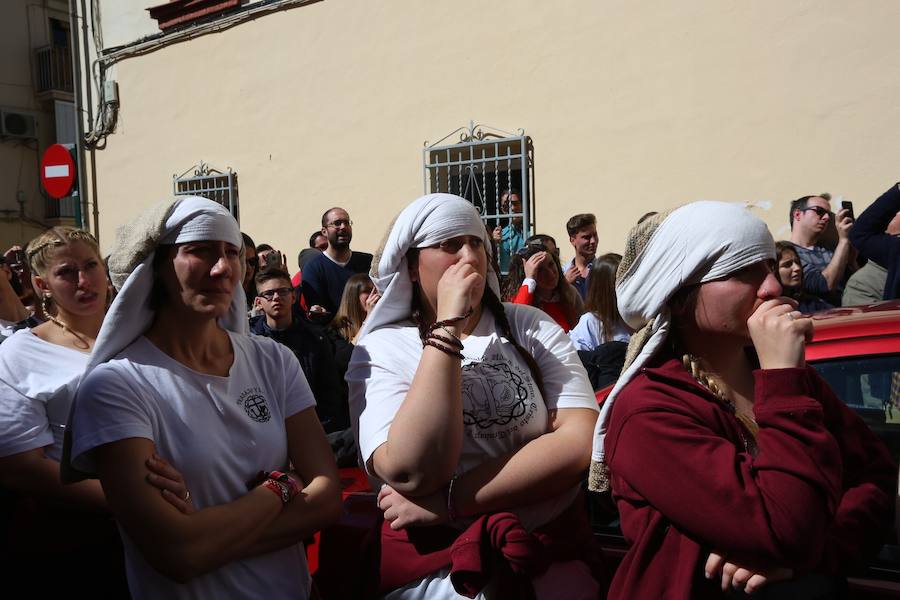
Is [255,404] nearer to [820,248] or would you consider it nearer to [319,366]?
[319,366]

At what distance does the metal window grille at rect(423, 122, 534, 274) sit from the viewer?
8.73 metres

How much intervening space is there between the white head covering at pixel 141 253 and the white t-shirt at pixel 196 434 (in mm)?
58

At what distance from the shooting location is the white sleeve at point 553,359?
2.29m

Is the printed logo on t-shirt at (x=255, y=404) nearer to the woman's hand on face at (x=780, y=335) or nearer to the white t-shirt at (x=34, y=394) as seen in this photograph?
the white t-shirt at (x=34, y=394)

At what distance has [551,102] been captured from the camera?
841cm

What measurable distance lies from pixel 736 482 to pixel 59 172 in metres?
11.4

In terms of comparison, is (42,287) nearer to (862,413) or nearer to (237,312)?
(237,312)

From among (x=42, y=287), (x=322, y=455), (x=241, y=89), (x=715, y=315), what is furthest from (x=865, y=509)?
(x=241, y=89)

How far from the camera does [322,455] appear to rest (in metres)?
2.37

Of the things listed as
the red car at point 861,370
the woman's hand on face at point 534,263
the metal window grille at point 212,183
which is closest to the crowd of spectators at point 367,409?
the red car at point 861,370

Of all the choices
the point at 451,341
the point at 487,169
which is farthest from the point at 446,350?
the point at 487,169

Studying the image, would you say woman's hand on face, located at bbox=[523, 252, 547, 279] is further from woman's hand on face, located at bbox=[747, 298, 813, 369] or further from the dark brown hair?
woman's hand on face, located at bbox=[747, 298, 813, 369]

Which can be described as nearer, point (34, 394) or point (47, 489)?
point (47, 489)

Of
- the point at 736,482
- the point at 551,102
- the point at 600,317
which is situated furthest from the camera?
the point at 551,102
